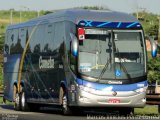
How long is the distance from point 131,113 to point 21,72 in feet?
19.6

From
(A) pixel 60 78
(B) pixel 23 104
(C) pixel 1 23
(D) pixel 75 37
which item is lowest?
(C) pixel 1 23

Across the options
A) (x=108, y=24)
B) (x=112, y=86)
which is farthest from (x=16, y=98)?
(x=112, y=86)

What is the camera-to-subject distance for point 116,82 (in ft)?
74.9

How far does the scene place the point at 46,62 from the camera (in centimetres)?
2583

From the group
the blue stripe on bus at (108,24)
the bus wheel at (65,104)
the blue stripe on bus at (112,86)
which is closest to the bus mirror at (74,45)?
the blue stripe on bus at (108,24)

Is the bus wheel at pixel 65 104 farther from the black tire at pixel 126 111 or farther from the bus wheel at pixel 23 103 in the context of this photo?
the bus wheel at pixel 23 103

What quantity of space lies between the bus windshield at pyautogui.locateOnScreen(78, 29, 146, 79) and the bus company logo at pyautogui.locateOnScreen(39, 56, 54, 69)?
2.59 m

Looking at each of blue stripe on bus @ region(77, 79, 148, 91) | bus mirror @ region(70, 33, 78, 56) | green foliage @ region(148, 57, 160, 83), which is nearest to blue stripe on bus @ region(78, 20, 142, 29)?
bus mirror @ region(70, 33, 78, 56)

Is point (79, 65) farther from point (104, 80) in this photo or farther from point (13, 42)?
point (13, 42)

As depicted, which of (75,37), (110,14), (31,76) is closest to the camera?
(75,37)

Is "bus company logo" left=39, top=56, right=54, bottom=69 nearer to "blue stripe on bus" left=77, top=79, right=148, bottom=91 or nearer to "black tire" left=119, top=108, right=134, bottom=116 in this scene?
"blue stripe on bus" left=77, top=79, right=148, bottom=91

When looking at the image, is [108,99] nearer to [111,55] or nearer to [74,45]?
[111,55]

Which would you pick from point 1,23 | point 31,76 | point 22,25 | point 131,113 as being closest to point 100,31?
point 131,113

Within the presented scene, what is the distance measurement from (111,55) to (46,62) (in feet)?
11.9
